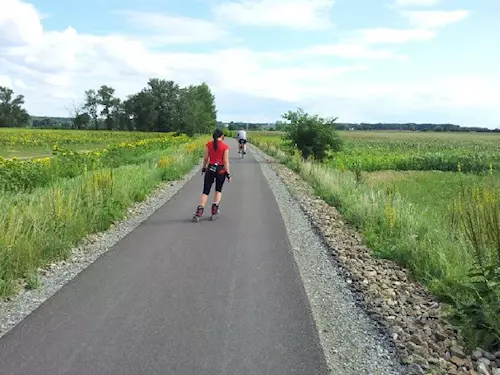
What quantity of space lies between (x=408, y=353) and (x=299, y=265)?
304 centimetres

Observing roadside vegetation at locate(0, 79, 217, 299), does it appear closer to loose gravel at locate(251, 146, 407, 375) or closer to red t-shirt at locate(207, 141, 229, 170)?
red t-shirt at locate(207, 141, 229, 170)

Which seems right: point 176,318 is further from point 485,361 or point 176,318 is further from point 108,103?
point 108,103

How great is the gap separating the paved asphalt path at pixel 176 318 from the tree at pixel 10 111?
12301 cm

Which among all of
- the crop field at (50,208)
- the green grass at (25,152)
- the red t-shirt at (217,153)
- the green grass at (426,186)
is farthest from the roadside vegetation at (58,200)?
the green grass at (25,152)

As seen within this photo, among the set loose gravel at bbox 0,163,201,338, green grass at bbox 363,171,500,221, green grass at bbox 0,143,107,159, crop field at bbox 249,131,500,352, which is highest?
crop field at bbox 249,131,500,352

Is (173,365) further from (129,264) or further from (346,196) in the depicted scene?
(346,196)

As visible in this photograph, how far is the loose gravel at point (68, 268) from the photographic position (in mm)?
5332

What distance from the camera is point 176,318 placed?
518 centimetres

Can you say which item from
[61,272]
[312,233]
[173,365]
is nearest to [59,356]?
[173,365]

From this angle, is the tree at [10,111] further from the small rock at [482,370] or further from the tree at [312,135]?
the small rock at [482,370]

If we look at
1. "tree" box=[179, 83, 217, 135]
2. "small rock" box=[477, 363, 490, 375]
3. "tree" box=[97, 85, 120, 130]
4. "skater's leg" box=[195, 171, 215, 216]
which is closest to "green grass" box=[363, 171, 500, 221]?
"skater's leg" box=[195, 171, 215, 216]

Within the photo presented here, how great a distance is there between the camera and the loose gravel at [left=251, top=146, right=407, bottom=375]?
4355mm

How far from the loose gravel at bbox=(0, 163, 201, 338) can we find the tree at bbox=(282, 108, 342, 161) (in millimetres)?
17079

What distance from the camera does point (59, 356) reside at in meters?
4.26
